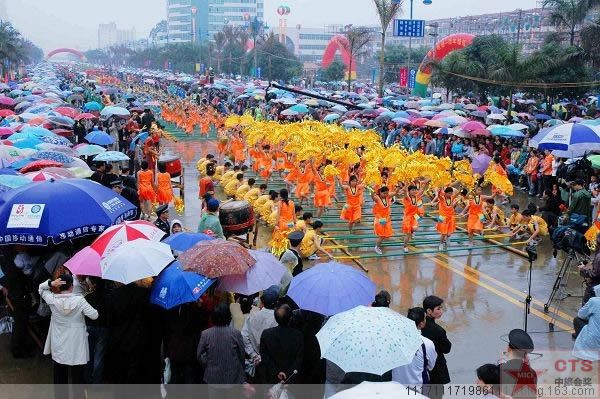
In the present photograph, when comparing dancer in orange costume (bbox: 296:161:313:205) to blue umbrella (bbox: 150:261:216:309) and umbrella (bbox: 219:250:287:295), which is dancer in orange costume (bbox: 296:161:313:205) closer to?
umbrella (bbox: 219:250:287:295)

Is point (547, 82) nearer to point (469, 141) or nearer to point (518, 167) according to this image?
point (469, 141)

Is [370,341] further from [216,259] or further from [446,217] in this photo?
[446,217]

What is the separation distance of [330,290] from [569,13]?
27.1 meters

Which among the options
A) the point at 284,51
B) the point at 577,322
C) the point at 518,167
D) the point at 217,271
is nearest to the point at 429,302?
the point at 217,271

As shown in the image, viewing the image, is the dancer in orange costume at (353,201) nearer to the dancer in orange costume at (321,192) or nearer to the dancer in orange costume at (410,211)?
the dancer in orange costume at (321,192)

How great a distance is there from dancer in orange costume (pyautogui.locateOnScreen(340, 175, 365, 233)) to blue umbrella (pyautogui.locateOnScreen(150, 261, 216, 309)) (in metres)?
6.71

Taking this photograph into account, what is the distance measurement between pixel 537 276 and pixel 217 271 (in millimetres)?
6428

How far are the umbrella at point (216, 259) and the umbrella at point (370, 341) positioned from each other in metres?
1.28

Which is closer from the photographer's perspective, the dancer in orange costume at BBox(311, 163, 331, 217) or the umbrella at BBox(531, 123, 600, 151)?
the umbrella at BBox(531, 123, 600, 151)

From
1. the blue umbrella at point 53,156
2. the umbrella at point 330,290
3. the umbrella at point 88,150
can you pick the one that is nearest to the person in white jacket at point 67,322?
the umbrella at point 330,290

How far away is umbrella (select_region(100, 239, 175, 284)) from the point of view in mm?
5336

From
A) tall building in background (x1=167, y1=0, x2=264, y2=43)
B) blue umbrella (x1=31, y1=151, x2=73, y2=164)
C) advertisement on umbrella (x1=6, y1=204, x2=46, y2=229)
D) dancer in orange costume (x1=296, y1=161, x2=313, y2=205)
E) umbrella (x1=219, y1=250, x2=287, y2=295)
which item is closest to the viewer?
umbrella (x1=219, y1=250, x2=287, y2=295)

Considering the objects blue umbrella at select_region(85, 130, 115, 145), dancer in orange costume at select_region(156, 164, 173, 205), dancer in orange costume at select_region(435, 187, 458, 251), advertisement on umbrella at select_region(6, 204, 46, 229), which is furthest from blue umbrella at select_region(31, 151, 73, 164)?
dancer in orange costume at select_region(435, 187, 458, 251)

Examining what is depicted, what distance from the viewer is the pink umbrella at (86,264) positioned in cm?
561
